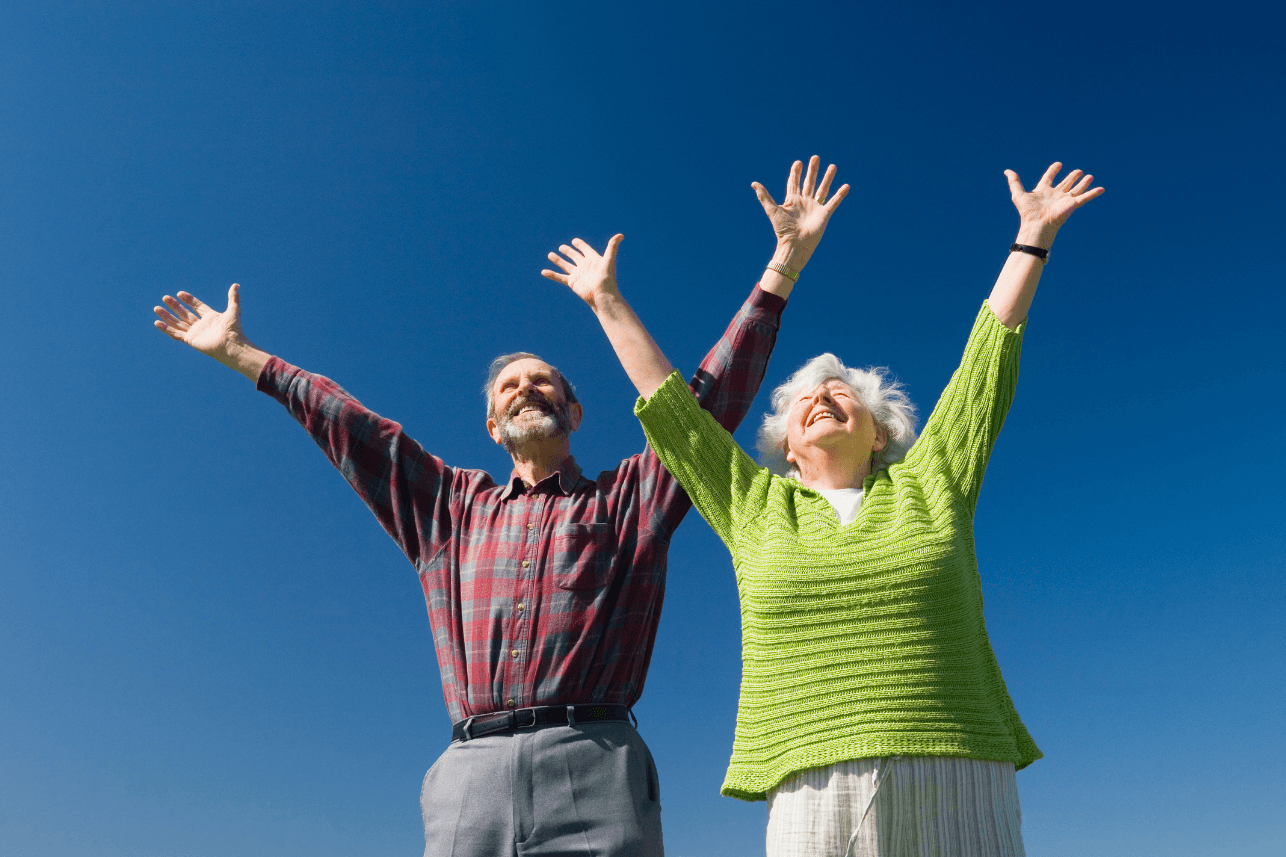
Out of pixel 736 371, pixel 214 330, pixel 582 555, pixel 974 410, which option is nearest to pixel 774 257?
pixel 736 371

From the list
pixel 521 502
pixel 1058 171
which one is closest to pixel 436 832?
pixel 521 502

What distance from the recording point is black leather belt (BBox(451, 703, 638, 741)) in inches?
158

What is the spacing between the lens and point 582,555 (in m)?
4.29

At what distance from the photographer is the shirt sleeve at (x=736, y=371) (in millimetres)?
4441

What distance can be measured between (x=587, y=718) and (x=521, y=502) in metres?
1.03

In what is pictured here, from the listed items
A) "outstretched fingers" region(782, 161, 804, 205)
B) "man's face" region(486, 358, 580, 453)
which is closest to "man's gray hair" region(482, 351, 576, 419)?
"man's face" region(486, 358, 580, 453)

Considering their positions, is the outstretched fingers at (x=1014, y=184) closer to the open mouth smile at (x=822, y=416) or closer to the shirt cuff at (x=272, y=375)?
the open mouth smile at (x=822, y=416)

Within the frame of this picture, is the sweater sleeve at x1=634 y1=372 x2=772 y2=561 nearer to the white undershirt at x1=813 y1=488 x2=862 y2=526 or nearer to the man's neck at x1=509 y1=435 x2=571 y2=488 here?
the white undershirt at x1=813 y1=488 x2=862 y2=526

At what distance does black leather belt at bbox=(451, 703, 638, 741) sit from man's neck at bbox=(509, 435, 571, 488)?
1.13 meters

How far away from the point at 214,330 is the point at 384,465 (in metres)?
1.22

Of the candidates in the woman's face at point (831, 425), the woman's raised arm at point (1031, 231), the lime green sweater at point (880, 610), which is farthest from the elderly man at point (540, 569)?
the woman's raised arm at point (1031, 231)

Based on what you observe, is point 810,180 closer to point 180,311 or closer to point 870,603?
point 870,603

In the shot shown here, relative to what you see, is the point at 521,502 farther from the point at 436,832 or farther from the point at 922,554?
the point at 922,554

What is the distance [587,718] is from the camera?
13.3ft
